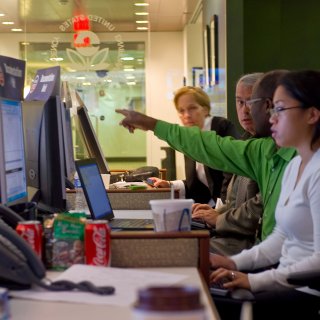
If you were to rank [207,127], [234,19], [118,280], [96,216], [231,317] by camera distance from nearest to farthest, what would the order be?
[118,280]
[231,317]
[96,216]
[207,127]
[234,19]

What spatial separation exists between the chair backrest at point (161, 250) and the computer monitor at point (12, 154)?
467mm

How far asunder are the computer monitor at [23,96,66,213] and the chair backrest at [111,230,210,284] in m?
0.85

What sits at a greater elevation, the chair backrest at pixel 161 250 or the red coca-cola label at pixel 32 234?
the red coca-cola label at pixel 32 234

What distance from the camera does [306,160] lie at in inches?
83.4

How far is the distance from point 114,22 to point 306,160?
7310mm

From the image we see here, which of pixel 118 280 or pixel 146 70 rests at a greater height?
pixel 146 70

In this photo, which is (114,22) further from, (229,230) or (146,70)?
(229,230)

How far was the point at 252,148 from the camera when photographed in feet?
8.68

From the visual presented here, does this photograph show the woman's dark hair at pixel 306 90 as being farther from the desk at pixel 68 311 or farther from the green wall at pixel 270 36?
the green wall at pixel 270 36

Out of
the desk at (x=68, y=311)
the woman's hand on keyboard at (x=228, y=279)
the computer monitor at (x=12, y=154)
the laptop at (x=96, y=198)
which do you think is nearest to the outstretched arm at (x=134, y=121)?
the laptop at (x=96, y=198)

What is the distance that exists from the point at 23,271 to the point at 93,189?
1012mm

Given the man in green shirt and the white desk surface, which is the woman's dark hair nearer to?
the man in green shirt

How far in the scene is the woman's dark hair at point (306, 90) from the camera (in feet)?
6.85

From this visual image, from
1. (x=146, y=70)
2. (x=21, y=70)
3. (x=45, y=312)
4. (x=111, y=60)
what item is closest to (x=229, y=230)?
(x=21, y=70)
